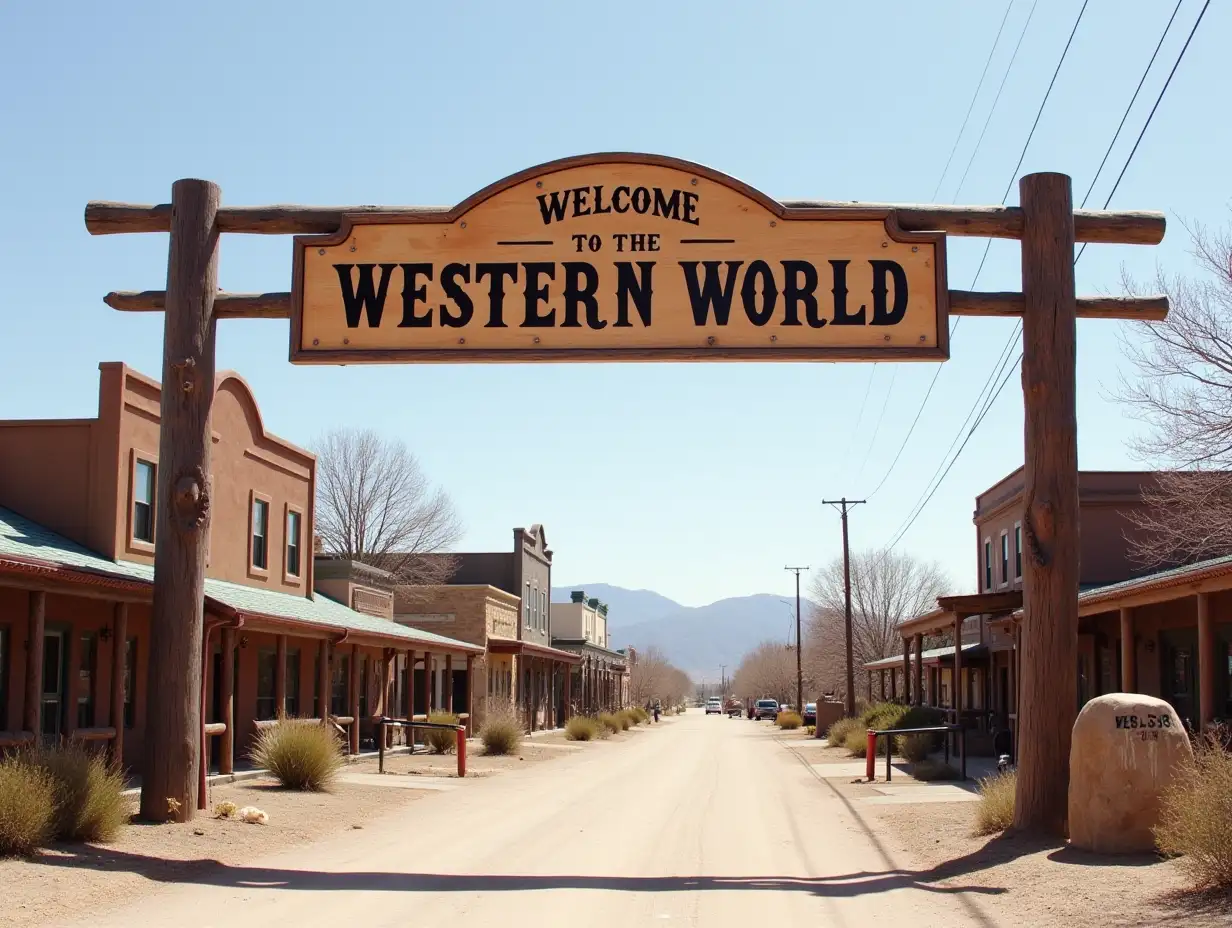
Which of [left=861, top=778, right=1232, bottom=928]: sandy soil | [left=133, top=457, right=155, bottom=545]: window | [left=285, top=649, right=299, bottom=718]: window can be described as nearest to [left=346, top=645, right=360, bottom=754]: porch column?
[left=285, top=649, right=299, bottom=718]: window

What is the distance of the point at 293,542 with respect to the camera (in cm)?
2966

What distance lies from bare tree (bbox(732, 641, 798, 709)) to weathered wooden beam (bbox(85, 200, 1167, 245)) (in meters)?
104

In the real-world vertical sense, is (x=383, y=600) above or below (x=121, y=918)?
above

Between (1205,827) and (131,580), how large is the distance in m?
12.8

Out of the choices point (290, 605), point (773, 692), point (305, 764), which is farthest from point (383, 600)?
point (773, 692)

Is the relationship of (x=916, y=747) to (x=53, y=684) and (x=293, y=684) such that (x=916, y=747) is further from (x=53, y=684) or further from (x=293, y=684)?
(x=53, y=684)

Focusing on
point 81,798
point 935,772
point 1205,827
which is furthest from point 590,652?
point 1205,827

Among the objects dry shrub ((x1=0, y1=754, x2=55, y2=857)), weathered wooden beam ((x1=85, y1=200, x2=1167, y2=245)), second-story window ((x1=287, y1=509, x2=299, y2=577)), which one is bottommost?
dry shrub ((x1=0, y1=754, x2=55, y2=857))

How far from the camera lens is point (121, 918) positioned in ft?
28.9

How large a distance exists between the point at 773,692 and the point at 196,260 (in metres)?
127

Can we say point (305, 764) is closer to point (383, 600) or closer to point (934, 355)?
point (934, 355)

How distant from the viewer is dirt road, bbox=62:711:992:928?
356 inches

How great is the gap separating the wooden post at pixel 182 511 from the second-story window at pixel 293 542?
54.5ft

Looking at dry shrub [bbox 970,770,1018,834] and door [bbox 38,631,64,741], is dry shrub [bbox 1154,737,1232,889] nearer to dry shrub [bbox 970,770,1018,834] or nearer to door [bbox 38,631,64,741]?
dry shrub [bbox 970,770,1018,834]
